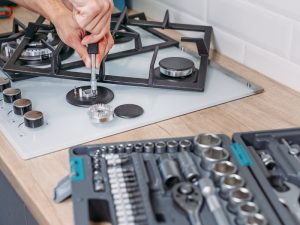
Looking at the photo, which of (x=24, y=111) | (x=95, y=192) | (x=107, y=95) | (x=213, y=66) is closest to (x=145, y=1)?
(x=213, y=66)

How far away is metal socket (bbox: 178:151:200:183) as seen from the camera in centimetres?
73

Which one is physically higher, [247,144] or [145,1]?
[145,1]

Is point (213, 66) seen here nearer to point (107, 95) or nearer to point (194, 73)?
point (194, 73)

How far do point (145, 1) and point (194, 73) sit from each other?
0.43m

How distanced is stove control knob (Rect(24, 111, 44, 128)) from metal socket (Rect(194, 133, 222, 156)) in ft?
0.94

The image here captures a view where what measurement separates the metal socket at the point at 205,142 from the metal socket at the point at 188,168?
2 centimetres

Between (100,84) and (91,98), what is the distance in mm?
69

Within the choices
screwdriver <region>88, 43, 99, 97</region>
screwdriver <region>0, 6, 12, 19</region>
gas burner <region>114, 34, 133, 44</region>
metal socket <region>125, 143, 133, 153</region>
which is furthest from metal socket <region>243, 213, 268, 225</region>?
screwdriver <region>0, 6, 12, 19</region>

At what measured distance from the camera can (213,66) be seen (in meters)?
1.15

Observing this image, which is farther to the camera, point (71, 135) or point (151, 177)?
point (71, 135)

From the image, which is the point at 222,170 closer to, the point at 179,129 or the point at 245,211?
the point at 245,211

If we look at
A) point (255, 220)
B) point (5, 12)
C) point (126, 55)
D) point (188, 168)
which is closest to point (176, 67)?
point (126, 55)

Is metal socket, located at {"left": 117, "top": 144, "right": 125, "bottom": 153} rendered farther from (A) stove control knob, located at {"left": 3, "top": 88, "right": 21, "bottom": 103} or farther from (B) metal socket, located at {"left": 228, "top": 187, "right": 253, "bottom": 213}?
(A) stove control knob, located at {"left": 3, "top": 88, "right": 21, "bottom": 103}

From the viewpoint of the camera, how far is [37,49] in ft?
3.78
